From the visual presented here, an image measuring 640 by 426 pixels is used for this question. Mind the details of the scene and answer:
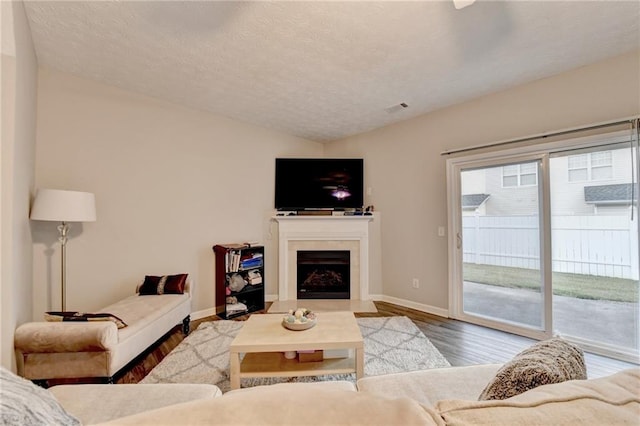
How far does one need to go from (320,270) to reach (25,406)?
12.0 ft

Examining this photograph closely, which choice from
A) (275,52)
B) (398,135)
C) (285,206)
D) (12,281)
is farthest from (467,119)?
(12,281)

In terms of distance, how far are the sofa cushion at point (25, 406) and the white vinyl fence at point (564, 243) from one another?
3.51m

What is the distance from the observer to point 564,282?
2.62 m

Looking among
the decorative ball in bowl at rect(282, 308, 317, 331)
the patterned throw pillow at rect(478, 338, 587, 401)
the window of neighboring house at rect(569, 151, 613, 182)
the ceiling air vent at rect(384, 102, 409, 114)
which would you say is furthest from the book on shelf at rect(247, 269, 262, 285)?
the window of neighboring house at rect(569, 151, 613, 182)

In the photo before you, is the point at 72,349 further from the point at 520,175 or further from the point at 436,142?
the point at 520,175

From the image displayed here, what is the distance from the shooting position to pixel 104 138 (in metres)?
2.79

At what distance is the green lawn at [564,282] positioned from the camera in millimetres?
2344

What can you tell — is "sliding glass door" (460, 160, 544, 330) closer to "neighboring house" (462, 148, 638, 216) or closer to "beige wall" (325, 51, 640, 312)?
"neighboring house" (462, 148, 638, 216)

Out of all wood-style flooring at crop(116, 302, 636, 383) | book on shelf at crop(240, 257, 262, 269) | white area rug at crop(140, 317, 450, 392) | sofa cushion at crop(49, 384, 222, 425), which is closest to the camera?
sofa cushion at crop(49, 384, 222, 425)

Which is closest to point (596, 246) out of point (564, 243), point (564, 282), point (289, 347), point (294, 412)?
point (564, 243)

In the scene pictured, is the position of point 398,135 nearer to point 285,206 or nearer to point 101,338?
point 285,206

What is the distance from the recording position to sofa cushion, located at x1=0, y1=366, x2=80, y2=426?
0.59 m

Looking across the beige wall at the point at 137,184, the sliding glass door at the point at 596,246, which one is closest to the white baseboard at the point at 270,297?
the beige wall at the point at 137,184

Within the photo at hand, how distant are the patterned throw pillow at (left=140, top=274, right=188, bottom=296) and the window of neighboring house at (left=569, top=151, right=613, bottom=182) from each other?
400 cm
